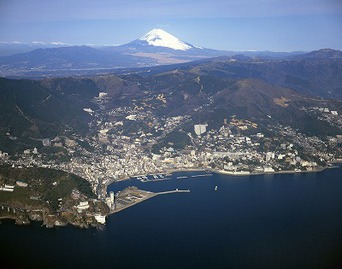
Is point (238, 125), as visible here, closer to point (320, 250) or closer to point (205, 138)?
point (205, 138)

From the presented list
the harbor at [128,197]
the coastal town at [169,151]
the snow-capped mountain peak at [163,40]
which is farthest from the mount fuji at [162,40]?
the harbor at [128,197]

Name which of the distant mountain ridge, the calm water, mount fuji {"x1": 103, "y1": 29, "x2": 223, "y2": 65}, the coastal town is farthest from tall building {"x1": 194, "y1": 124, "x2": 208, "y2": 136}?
mount fuji {"x1": 103, "y1": 29, "x2": 223, "y2": 65}

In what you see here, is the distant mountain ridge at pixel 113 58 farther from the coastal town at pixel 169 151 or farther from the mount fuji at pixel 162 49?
the coastal town at pixel 169 151

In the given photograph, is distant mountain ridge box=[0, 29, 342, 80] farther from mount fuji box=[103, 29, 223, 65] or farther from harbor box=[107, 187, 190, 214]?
harbor box=[107, 187, 190, 214]

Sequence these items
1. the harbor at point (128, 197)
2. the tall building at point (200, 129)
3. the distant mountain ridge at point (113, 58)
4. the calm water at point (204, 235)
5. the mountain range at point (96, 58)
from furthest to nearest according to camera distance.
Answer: the mountain range at point (96, 58), the distant mountain ridge at point (113, 58), the tall building at point (200, 129), the harbor at point (128, 197), the calm water at point (204, 235)

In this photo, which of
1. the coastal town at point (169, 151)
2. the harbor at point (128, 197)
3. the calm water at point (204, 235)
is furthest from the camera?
the coastal town at point (169, 151)

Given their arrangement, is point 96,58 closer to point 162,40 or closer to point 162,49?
point 162,49

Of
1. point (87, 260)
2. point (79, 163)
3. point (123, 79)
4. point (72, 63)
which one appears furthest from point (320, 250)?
point (72, 63)

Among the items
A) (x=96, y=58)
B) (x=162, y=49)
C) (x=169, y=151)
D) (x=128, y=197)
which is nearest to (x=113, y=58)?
(x=96, y=58)

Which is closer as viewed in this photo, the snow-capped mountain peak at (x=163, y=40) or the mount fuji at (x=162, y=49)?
the mount fuji at (x=162, y=49)
